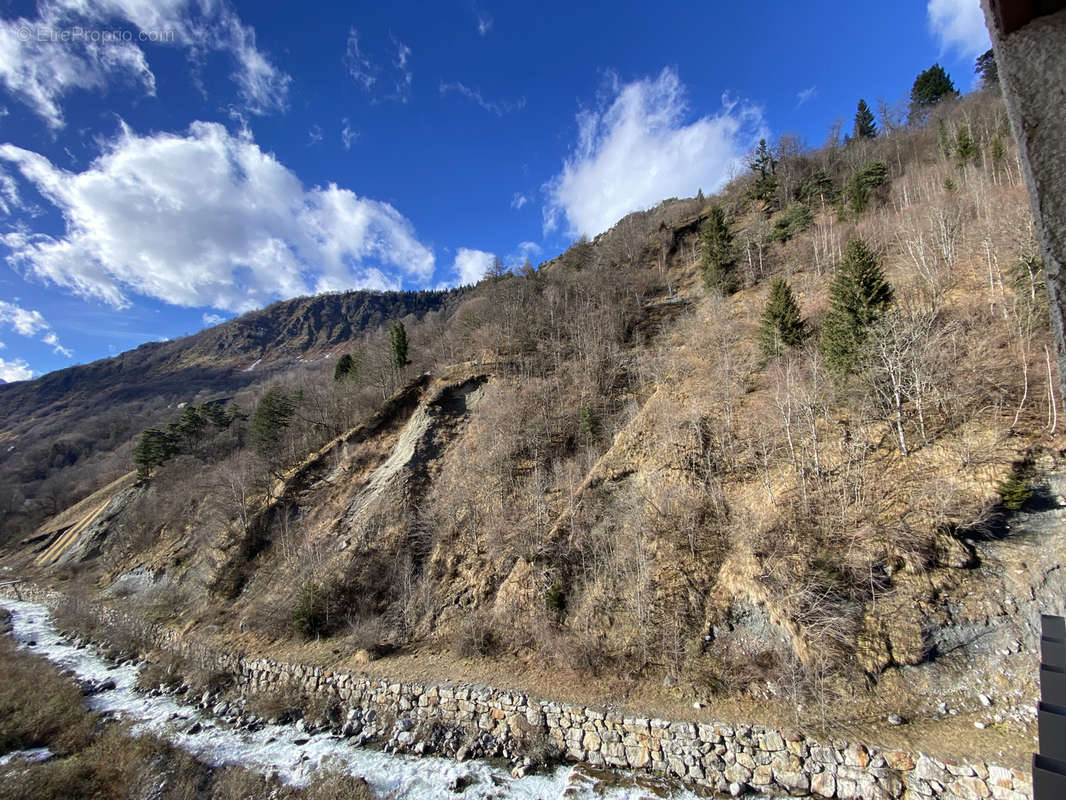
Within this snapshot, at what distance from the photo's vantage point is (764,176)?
51188 millimetres

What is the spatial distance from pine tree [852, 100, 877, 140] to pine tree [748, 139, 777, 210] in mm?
11151

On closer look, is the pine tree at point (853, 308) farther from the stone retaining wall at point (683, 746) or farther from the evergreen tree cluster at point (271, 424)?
the evergreen tree cluster at point (271, 424)

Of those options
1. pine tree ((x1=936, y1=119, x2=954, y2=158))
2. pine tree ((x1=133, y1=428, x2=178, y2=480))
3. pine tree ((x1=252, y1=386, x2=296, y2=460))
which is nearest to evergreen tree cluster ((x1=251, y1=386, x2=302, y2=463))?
pine tree ((x1=252, y1=386, x2=296, y2=460))

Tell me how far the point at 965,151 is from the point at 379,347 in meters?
55.3

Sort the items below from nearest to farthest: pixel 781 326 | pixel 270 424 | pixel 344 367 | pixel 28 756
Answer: pixel 28 756 < pixel 781 326 < pixel 270 424 < pixel 344 367

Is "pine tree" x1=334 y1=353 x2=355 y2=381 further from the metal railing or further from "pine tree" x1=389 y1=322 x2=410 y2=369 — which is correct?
the metal railing

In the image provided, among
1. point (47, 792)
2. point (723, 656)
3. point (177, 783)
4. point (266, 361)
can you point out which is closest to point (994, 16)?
point (723, 656)

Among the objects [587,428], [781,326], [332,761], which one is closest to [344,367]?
[587,428]

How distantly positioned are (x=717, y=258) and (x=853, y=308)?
20.9 meters

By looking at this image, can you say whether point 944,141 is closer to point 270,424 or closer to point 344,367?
point 344,367

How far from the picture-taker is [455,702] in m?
14.4

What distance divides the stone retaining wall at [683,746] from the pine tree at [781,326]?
1763 cm

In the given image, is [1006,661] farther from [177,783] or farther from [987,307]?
[177,783]

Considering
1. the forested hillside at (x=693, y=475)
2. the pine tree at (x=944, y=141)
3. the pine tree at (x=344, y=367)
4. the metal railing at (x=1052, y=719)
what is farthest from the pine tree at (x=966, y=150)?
the pine tree at (x=344, y=367)
